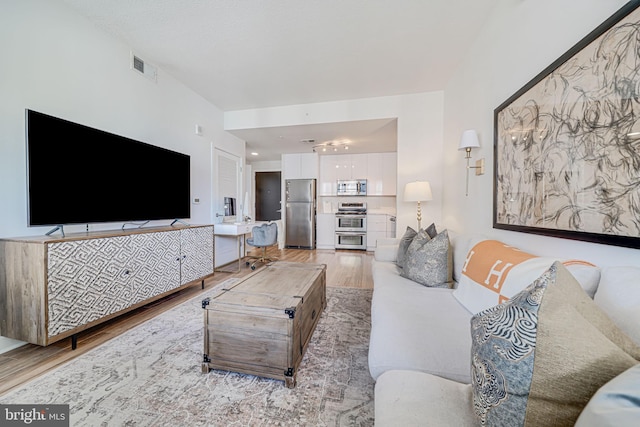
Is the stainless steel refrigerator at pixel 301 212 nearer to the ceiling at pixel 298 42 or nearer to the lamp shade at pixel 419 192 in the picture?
the ceiling at pixel 298 42

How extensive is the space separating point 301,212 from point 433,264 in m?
4.25

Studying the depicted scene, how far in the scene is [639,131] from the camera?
840mm

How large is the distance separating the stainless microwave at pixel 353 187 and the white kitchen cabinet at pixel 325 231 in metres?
0.70

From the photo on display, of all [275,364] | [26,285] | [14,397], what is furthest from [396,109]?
[14,397]

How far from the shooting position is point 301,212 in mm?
5820

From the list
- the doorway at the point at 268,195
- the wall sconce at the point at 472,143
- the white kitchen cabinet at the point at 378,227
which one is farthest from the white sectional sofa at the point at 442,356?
the doorway at the point at 268,195

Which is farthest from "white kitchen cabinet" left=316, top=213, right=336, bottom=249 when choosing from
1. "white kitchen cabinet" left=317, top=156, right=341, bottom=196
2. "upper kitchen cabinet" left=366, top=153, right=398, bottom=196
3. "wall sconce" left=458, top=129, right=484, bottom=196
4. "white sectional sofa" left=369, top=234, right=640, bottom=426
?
"white sectional sofa" left=369, top=234, right=640, bottom=426

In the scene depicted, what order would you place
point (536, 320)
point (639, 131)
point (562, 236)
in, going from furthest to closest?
1. point (562, 236)
2. point (639, 131)
3. point (536, 320)

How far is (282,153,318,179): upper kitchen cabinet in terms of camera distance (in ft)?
19.0

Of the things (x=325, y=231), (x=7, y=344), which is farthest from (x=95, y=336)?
(x=325, y=231)

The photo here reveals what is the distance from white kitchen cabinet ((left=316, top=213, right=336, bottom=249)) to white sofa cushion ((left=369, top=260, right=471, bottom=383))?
417 cm

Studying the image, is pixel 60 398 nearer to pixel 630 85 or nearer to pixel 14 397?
pixel 14 397

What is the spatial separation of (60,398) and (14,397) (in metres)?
0.25

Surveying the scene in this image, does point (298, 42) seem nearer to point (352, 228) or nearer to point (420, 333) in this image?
point (420, 333)
